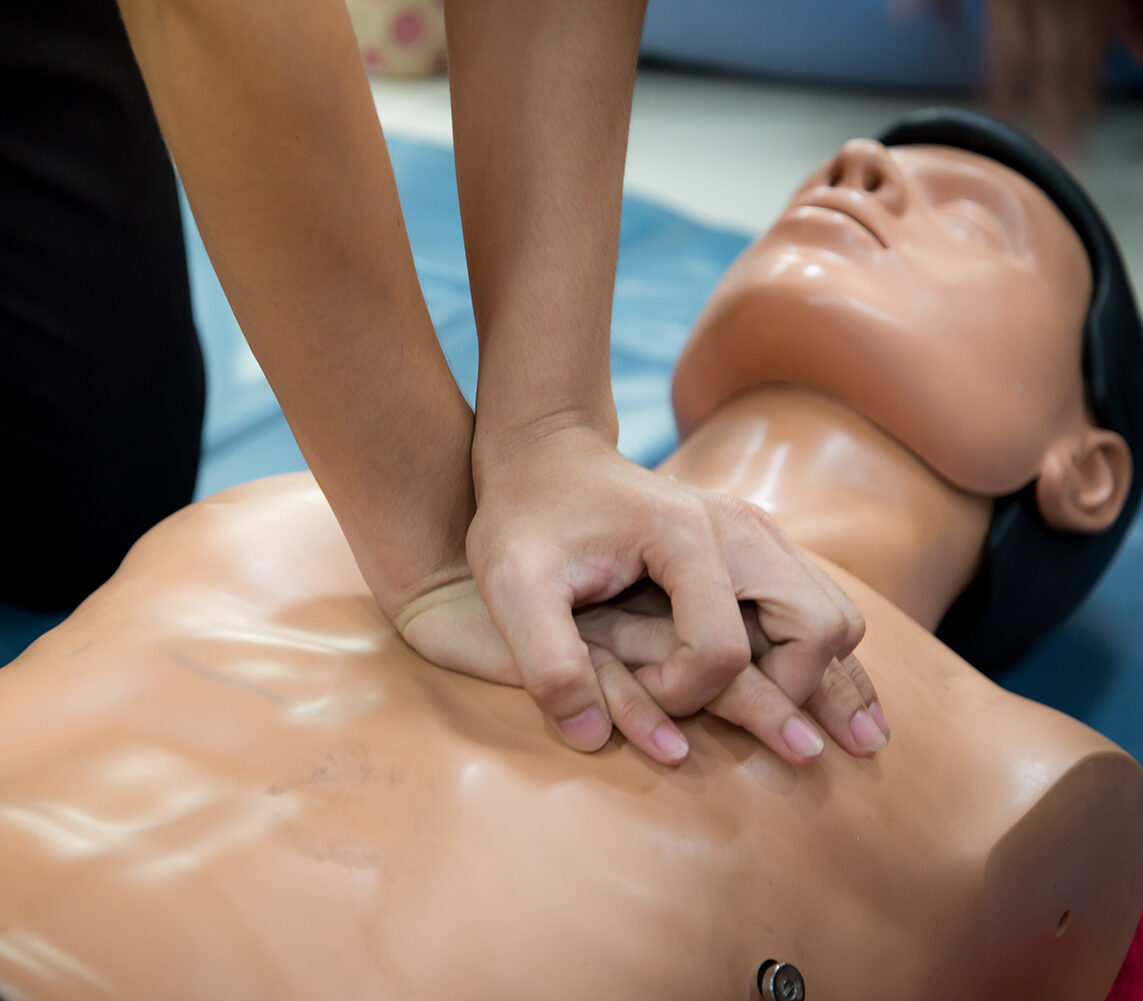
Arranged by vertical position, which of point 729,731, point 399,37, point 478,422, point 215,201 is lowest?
point 399,37

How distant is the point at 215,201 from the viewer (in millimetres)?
690

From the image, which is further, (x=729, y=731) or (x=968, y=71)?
(x=968, y=71)

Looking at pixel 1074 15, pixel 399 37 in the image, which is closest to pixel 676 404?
pixel 1074 15

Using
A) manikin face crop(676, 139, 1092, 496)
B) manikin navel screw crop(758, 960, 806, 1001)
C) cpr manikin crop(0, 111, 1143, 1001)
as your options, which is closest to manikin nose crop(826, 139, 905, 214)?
manikin face crop(676, 139, 1092, 496)

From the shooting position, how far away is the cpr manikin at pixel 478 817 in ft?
2.03

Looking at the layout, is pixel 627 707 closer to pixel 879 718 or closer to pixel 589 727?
pixel 589 727

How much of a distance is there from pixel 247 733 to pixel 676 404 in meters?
0.75

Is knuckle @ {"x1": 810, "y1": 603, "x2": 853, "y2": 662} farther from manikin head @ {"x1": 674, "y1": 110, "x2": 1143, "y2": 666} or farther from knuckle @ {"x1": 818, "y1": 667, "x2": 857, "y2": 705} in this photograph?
manikin head @ {"x1": 674, "y1": 110, "x2": 1143, "y2": 666}

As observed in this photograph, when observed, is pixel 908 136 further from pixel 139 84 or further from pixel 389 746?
pixel 389 746

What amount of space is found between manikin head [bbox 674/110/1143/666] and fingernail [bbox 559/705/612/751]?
561mm

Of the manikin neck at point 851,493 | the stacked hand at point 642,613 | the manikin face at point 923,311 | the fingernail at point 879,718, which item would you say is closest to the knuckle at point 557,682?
the stacked hand at point 642,613

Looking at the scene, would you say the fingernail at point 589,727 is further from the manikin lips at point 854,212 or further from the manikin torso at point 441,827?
the manikin lips at point 854,212

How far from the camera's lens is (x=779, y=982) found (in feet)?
2.29

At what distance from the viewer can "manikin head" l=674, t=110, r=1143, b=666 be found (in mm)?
1156
